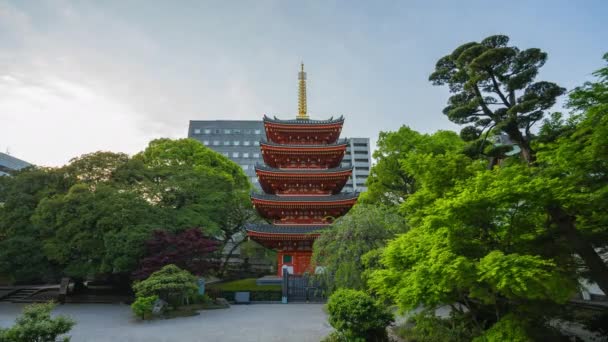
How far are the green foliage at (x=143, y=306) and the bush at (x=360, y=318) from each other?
27.7ft

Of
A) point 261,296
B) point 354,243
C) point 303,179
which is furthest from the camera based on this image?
point 303,179

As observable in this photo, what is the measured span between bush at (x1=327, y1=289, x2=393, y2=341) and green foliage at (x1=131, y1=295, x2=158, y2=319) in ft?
27.7

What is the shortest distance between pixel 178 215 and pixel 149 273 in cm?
473

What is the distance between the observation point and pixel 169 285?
538 inches

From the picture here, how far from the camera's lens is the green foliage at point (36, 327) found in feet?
21.9

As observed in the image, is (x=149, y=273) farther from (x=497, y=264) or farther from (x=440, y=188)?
(x=497, y=264)

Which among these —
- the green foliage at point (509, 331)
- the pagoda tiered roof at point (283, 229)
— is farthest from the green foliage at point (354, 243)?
the pagoda tiered roof at point (283, 229)

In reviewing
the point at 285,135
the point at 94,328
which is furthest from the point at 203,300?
the point at 285,135

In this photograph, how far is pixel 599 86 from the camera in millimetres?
6328

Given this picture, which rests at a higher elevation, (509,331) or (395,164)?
(395,164)

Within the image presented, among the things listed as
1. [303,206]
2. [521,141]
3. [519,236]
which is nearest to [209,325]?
[519,236]

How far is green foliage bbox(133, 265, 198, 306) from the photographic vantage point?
13695mm

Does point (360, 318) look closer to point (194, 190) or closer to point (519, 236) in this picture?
point (519, 236)

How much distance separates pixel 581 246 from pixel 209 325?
443 inches
